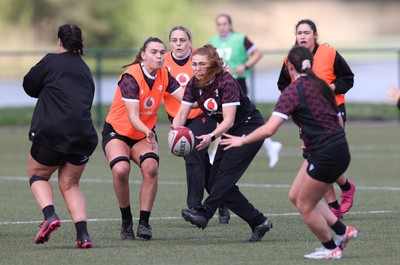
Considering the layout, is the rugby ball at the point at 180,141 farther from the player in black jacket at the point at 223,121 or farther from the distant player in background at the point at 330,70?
the distant player in background at the point at 330,70

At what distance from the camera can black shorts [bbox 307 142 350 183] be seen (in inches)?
322

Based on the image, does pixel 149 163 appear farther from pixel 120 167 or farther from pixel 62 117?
pixel 62 117

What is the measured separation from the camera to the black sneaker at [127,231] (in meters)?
9.61

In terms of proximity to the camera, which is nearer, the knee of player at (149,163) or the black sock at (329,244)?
the black sock at (329,244)

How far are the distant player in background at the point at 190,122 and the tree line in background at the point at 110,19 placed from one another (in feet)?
83.5

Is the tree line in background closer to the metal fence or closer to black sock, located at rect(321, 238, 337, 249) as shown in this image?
the metal fence

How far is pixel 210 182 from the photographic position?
32.2 feet

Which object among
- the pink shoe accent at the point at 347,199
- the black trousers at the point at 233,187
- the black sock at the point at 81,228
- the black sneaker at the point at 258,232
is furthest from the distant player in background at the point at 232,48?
the black sock at the point at 81,228

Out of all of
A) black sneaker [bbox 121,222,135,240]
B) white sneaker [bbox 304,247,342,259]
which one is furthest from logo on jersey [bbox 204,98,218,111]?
white sneaker [bbox 304,247,342,259]

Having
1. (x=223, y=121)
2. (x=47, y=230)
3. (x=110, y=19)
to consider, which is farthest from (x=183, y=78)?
(x=110, y=19)

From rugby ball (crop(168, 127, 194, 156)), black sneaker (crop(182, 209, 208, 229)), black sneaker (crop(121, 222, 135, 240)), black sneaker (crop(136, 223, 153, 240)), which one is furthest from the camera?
black sneaker (crop(121, 222, 135, 240))

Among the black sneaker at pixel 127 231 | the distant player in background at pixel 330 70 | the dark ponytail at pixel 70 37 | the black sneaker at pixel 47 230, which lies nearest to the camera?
the black sneaker at pixel 47 230

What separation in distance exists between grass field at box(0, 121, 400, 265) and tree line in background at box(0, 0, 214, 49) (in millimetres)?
19141

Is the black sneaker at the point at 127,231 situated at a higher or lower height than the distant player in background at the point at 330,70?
lower
